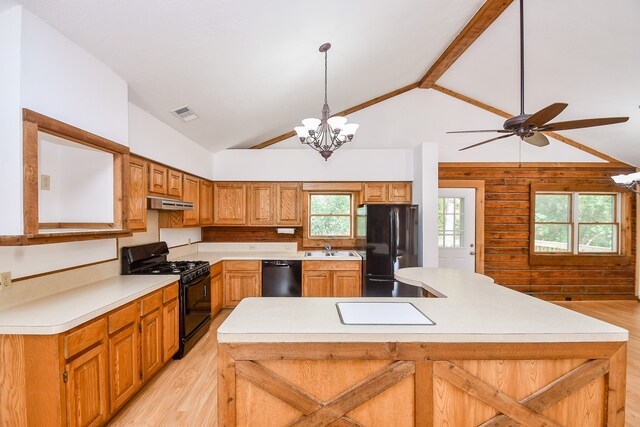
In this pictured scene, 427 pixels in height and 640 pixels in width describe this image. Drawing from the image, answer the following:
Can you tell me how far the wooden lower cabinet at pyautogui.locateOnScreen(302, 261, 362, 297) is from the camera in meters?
4.09

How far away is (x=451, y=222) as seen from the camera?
4.70m

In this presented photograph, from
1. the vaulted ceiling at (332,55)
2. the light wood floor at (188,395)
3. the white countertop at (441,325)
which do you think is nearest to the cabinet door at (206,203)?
the vaulted ceiling at (332,55)

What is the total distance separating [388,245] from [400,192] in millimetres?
1035

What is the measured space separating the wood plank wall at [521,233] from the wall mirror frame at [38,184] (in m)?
4.46

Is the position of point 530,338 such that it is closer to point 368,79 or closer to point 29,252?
point 29,252

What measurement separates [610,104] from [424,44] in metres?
2.49

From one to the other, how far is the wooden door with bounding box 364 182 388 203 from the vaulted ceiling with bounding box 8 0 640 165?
1381mm

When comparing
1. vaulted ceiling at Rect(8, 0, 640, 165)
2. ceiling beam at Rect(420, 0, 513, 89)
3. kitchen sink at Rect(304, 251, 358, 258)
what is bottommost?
kitchen sink at Rect(304, 251, 358, 258)

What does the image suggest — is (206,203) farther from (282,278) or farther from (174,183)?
(282,278)

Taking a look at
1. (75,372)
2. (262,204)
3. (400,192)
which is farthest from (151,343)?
(400,192)

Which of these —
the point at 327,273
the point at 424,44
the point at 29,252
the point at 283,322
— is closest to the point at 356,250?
the point at 327,273

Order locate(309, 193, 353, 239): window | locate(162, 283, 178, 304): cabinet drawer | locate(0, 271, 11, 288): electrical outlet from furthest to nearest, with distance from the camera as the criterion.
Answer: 1. locate(309, 193, 353, 239): window
2. locate(162, 283, 178, 304): cabinet drawer
3. locate(0, 271, 11, 288): electrical outlet

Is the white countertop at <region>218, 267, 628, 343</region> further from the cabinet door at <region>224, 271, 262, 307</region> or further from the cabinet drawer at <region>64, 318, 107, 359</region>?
the cabinet door at <region>224, 271, 262, 307</region>

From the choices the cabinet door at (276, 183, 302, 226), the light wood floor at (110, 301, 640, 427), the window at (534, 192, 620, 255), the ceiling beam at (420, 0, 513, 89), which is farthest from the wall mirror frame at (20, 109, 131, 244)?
the window at (534, 192, 620, 255)
